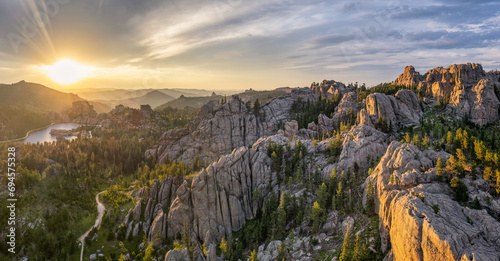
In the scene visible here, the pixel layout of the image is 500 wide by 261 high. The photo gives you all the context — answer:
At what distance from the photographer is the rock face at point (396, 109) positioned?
13400 cm

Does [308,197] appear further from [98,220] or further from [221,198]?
[98,220]

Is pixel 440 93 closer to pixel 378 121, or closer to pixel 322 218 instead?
pixel 378 121

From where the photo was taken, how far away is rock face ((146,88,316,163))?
17200 centimetres

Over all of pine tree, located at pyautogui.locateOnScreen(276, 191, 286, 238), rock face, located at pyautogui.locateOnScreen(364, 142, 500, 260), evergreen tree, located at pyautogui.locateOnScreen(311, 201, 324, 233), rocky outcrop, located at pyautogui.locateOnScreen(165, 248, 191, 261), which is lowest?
rocky outcrop, located at pyautogui.locateOnScreen(165, 248, 191, 261)

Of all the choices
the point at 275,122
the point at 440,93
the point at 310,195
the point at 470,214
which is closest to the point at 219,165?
the point at 310,195

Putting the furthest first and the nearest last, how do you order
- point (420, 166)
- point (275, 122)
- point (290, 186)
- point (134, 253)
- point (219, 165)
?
point (275, 122), point (219, 165), point (290, 186), point (134, 253), point (420, 166)

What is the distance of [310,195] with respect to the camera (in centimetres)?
8188

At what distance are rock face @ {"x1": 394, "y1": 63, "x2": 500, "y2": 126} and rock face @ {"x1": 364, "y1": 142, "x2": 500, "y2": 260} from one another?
11268 centimetres

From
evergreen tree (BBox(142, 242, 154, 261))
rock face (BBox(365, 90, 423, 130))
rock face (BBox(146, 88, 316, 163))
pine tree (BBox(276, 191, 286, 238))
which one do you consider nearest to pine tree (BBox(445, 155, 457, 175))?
pine tree (BBox(276, 191, 286, 238))

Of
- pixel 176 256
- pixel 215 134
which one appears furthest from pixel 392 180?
pixel 215 134

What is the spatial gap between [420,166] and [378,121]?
233 feet

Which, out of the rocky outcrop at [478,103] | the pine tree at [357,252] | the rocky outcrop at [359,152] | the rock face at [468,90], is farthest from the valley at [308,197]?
the rock face at [468,90]

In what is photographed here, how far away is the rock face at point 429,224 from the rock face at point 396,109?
7870 centimetres

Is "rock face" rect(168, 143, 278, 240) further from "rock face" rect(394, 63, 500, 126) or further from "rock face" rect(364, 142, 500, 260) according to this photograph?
"rock face" rect(394, 63, 500, 126)
